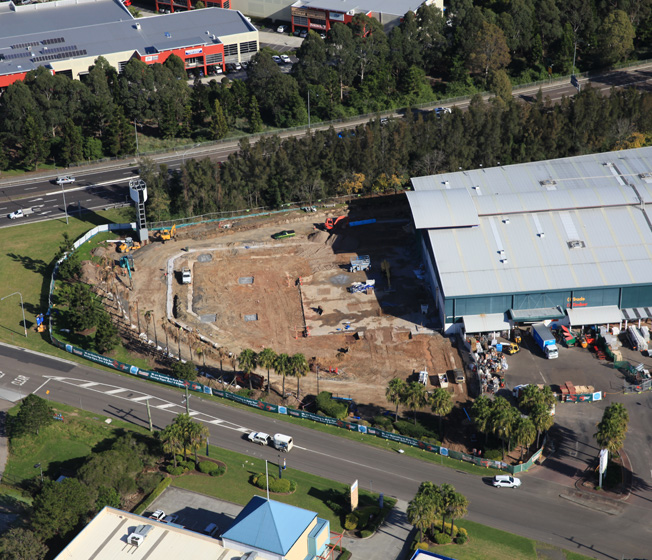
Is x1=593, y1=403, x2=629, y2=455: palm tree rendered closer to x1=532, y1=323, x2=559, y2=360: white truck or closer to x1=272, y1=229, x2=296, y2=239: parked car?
x1=532, y1=323, x2=559, y2=360: white truck

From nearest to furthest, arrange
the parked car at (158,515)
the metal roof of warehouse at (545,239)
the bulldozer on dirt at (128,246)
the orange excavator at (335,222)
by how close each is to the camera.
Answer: the parked car at (158,515) → the metal roof of warehouse at (545,239) → the bulldozer on dirt at (128,246) → the orange excavator at (335,222)

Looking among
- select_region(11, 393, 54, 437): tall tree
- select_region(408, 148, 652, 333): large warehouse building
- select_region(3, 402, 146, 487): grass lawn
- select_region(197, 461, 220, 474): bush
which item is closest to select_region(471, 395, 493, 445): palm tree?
select_region(408, 148, 652, 333): large warehouse building

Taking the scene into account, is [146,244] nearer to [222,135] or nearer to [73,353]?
[73,353]

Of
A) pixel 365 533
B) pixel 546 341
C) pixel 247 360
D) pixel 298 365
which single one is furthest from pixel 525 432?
pixel 247 360

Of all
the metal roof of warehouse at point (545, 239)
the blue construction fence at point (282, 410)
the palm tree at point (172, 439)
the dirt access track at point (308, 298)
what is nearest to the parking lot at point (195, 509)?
the palm tree at point (172, 439)

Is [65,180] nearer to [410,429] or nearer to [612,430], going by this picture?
[410,429]

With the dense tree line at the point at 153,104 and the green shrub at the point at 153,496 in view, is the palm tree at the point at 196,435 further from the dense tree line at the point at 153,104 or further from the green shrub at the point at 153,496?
the dense tree line at the point at 153,104

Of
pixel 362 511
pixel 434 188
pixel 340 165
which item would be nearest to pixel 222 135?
pixel 340 165
